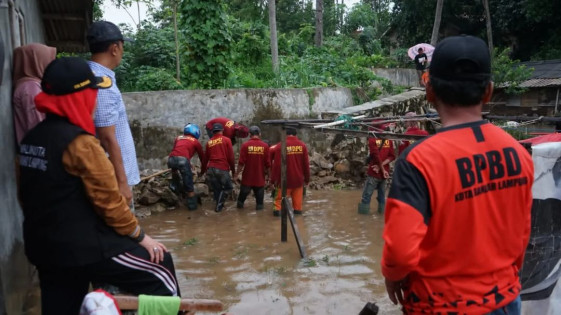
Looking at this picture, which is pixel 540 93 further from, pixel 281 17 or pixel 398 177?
pixel 398 177

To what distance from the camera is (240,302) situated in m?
5.02

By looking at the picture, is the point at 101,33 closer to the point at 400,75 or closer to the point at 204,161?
the point at 204,161

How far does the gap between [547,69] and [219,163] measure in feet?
53.0

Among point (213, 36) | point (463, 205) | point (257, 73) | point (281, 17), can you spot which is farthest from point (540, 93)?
point (463, 205)

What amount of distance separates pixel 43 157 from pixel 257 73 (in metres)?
12.3

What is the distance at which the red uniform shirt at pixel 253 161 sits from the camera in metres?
9.10

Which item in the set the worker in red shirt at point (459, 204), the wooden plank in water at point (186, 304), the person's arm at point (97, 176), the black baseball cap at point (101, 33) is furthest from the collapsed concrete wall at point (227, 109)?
the worker in red shirt at point (459, 204)

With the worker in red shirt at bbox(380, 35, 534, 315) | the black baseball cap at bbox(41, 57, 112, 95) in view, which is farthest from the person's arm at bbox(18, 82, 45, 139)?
the worker in red shirt at bbox(380, 35, 534, 315)

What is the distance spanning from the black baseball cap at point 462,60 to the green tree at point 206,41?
10.6 metres

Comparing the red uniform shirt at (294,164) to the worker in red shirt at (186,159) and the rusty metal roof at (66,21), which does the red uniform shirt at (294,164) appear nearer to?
the worker in red shirt at (186,159)

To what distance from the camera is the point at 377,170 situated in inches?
337

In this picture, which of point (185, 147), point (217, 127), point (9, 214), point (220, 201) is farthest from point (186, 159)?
point (9, 214)

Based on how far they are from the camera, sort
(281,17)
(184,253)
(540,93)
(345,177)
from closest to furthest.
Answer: (184,253) < (345,177) < (540,93) < (281,17)

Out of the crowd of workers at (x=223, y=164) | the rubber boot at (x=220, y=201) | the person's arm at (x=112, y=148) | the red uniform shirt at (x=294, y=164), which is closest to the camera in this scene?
the person's arm at (x=112, y=148)
